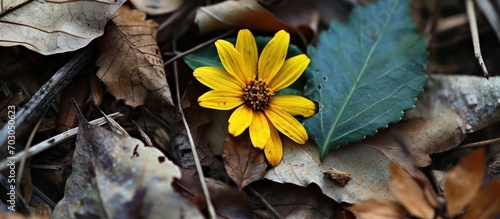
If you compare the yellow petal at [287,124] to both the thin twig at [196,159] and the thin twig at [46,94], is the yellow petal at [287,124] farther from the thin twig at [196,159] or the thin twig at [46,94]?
the thin twig at [46,94]

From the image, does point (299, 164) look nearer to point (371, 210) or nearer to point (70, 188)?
point (371, 210)

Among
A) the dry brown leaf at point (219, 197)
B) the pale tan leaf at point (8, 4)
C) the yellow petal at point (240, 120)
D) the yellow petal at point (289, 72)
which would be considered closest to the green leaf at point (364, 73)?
the yellow petal at point (289, 72)

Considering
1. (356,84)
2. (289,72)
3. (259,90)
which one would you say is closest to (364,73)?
(356,84)

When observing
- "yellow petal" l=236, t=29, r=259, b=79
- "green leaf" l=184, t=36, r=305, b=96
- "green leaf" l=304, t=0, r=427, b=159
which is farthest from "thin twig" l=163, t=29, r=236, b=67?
"green leaf" l=304, t=0, r=427, b=159

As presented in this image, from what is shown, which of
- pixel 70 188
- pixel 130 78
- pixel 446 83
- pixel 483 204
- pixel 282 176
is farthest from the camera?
pixel 446 83

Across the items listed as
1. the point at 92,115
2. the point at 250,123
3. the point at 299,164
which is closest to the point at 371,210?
the point at 299,164

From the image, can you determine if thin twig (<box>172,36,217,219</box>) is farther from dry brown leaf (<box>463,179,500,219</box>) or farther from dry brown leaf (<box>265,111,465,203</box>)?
dry brown leaf (<box>463,179,500,219</box>)

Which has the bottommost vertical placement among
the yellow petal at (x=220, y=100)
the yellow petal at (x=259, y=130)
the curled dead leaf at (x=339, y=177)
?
the curled dead leaf at (x=339, y=177)
